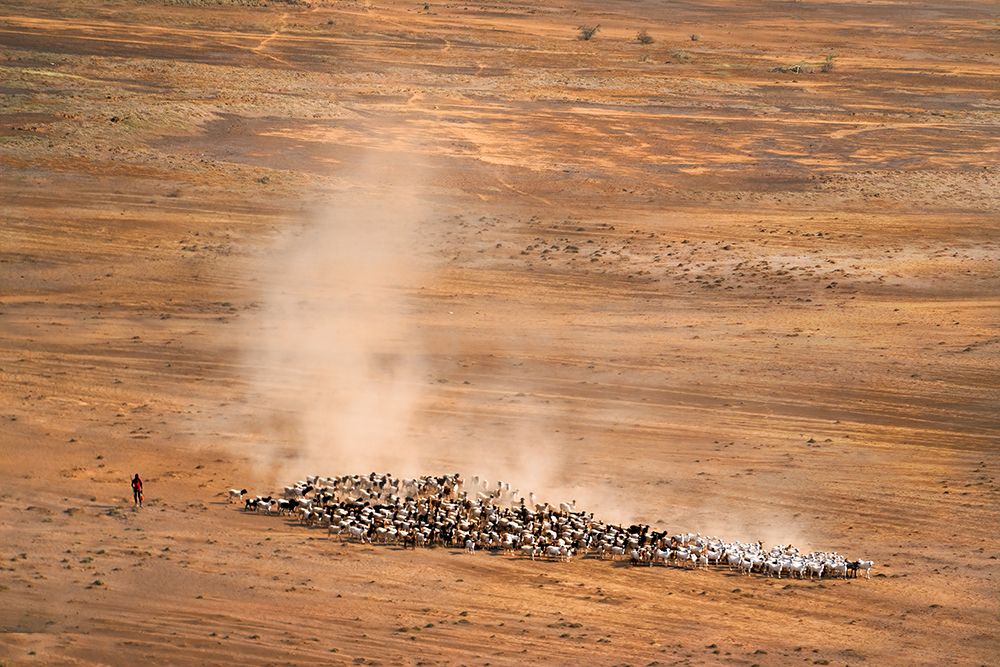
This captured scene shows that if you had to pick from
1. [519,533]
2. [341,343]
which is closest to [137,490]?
[519,533]

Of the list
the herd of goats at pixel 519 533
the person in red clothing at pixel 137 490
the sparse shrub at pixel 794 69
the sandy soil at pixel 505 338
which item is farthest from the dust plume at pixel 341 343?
the sparse shrub at pixel 794 69

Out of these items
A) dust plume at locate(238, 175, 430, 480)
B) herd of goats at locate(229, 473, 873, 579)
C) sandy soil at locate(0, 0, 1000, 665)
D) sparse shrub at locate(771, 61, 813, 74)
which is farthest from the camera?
sparse shrub at locate(771, 61, 813, 74)

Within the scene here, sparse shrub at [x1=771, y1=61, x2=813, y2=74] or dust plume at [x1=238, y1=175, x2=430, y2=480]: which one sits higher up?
sparse shrub at [x1=771, y1=61, x2=813, y2=74]

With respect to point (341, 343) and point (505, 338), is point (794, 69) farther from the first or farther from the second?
point (341, 343)

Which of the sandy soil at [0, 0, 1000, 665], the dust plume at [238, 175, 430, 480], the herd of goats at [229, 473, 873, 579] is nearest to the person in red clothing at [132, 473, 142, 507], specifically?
the sandy soil at [0, 0, 1000, 665]

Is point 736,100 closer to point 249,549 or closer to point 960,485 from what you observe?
point 960,485

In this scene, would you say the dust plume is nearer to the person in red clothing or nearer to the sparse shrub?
the person in red clothing

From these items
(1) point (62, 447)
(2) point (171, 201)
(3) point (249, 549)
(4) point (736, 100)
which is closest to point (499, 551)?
(3) point (249, 549)
